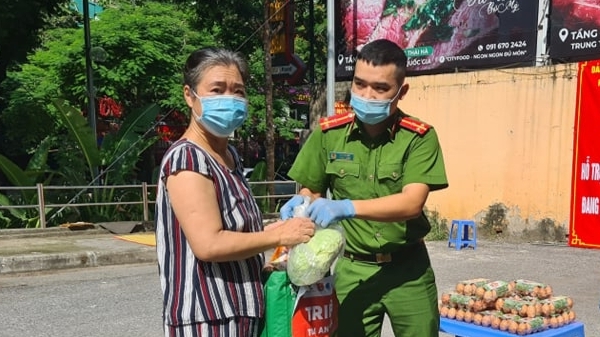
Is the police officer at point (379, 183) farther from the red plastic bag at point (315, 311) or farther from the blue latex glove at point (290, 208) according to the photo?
the red plastic bag at point (315, 311)

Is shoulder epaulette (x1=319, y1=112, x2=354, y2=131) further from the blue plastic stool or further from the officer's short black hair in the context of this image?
the blue plastic stool

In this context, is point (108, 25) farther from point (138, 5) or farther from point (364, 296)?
point (364, 296)

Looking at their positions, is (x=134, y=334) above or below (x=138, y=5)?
below

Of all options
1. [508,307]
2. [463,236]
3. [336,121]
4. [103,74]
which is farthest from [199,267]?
[103,74]

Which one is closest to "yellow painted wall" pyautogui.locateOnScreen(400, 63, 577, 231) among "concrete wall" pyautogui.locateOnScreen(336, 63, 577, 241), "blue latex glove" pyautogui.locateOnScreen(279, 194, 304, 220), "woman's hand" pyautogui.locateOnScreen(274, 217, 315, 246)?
"concrete wall" pyautogui.locateOnScreen(336, 63, 577, 241)

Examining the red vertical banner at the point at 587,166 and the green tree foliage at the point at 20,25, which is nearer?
the red vertical banner at the point at 587,166

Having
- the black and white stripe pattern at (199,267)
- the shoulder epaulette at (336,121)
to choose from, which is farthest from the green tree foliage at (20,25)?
the black and white stripe pattern at (199,267)

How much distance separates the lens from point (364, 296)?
8.09ft

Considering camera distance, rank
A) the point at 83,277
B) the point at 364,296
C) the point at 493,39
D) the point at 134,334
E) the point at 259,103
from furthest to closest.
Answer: the point at 259,103 → the point at 493,39 → the point at 83,277 → the point at 134,334 → the point at 364,296

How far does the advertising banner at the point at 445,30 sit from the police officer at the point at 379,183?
8.00 m

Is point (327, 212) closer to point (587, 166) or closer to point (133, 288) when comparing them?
point (587, 166)

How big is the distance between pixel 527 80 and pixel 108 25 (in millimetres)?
11293

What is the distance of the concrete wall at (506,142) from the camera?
29.6 ft

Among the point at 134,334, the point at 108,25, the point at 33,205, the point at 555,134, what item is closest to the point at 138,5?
the point at 108,25
